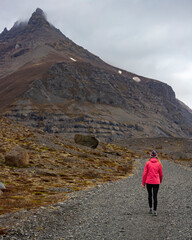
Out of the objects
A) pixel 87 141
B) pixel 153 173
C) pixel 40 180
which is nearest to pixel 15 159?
pixel 40 180

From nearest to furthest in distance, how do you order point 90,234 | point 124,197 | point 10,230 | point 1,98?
1. point 10,230
2. point 90,234
3. point 124,197
4. point 1,98

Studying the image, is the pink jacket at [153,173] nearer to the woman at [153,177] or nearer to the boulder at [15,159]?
the woman at [153,177]

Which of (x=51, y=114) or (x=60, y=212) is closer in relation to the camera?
(x=60, y=212)

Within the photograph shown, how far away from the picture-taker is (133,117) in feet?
606

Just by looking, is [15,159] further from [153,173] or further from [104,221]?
[153,173]

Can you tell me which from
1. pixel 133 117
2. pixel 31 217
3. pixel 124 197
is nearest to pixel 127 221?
pixel 31 217

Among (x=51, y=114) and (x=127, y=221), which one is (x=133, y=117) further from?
Answer: (x=127, y=221)

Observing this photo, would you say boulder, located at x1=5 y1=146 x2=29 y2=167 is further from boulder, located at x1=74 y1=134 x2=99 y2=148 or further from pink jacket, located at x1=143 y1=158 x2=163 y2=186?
boulder, located at x1=74 y1=134 x2=99 y2=148

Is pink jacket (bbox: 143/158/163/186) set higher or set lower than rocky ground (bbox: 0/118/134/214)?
higher

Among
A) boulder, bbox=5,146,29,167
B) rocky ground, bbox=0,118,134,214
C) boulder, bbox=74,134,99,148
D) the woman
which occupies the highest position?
the woman

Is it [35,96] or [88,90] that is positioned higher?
[88,90]

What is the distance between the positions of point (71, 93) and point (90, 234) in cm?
17895

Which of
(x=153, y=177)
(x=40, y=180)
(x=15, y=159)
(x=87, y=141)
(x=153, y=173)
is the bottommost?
(x=40, y=180)

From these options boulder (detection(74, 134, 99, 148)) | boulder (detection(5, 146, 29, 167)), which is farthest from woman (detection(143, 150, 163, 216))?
boulder (detection(74, 134, 99, 148))
